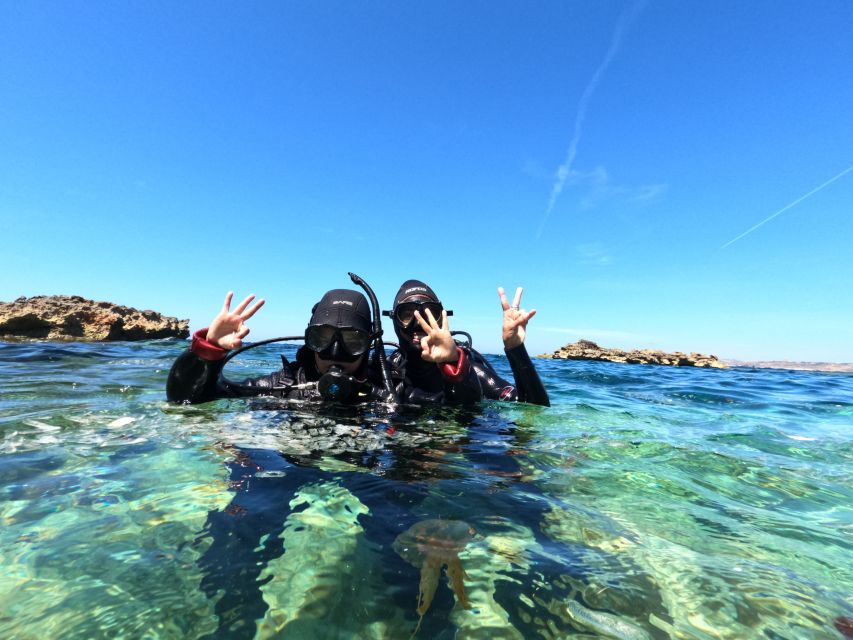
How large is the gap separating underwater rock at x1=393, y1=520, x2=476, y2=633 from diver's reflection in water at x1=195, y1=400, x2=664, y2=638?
0.10ft

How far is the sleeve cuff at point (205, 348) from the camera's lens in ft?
11.9

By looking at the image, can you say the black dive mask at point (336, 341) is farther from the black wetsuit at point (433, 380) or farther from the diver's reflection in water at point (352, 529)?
the diver's reflection in water at point (352, 529)

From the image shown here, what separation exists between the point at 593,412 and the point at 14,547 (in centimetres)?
571

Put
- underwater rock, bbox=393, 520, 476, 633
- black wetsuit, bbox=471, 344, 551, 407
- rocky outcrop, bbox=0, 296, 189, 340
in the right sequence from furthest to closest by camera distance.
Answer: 1. rocky outcrop, bbox=0, 296, 189, 340
2. black wetsuit, bbox=471, 344, 551, 407
3. underwater rock, bbox=393, 520, 476, 633

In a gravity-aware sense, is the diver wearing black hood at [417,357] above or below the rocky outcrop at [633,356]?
below

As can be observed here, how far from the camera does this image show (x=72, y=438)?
10.0 feet

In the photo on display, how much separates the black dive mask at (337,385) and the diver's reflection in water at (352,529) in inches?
26.7

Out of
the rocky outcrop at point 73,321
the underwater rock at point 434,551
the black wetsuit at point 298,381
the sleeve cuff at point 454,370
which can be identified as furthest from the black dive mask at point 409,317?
the rocky outcrop at point 73,321

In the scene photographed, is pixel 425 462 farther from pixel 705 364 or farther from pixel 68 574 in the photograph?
pixel 705 364

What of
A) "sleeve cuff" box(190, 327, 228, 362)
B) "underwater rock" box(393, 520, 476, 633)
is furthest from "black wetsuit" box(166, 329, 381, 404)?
"underwater rock" box(393, 520, 476, 633)

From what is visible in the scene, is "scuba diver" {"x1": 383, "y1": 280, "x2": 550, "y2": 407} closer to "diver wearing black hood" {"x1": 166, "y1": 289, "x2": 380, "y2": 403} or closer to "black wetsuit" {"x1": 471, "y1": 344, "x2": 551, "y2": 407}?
"black wetsuit" {"x1": 471, "y1": 344, "x2": 551, "y2": 407}

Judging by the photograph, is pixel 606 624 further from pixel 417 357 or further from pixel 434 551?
pixel 417 357

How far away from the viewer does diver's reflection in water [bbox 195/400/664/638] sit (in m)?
1.30

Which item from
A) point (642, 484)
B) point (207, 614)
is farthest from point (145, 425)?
point (642, 484)
